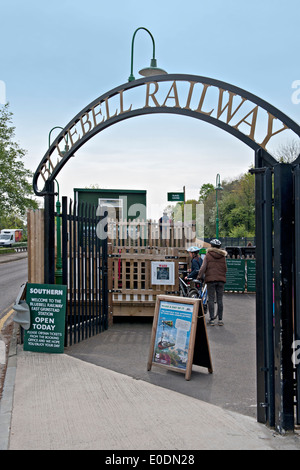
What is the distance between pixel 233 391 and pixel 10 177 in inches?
1572

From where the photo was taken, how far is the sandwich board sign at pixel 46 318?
288 inches

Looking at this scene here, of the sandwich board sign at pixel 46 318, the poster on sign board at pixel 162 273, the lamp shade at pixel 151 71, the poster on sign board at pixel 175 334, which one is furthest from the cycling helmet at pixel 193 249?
the lamp shade at pixel 151 71

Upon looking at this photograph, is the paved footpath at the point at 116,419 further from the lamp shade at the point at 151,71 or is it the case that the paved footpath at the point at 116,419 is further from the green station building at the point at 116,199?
the green station building at the point at 116,199

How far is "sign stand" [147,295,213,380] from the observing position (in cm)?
621

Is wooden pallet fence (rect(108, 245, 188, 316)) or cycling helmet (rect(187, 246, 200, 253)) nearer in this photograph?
wooden pallet fence (rect(108, 245, 188, 316))

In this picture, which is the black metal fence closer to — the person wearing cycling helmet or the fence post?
the person wearing cycling helmet

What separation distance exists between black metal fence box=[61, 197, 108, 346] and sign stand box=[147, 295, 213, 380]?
1905mm

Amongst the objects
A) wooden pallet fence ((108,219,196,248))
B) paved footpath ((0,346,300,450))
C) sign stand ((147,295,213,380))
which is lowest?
paved footpath ((0,346,300,450))

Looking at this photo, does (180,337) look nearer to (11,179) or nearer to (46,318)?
(46,318)

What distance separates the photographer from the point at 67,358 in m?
7.01

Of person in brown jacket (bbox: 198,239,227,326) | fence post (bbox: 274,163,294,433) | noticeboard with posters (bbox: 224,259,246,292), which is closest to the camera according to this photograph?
fence post (bbox: 274,163,294,433)

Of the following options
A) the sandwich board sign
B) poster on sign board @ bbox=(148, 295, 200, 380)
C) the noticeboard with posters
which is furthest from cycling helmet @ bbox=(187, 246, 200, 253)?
the noticeboard with posters
